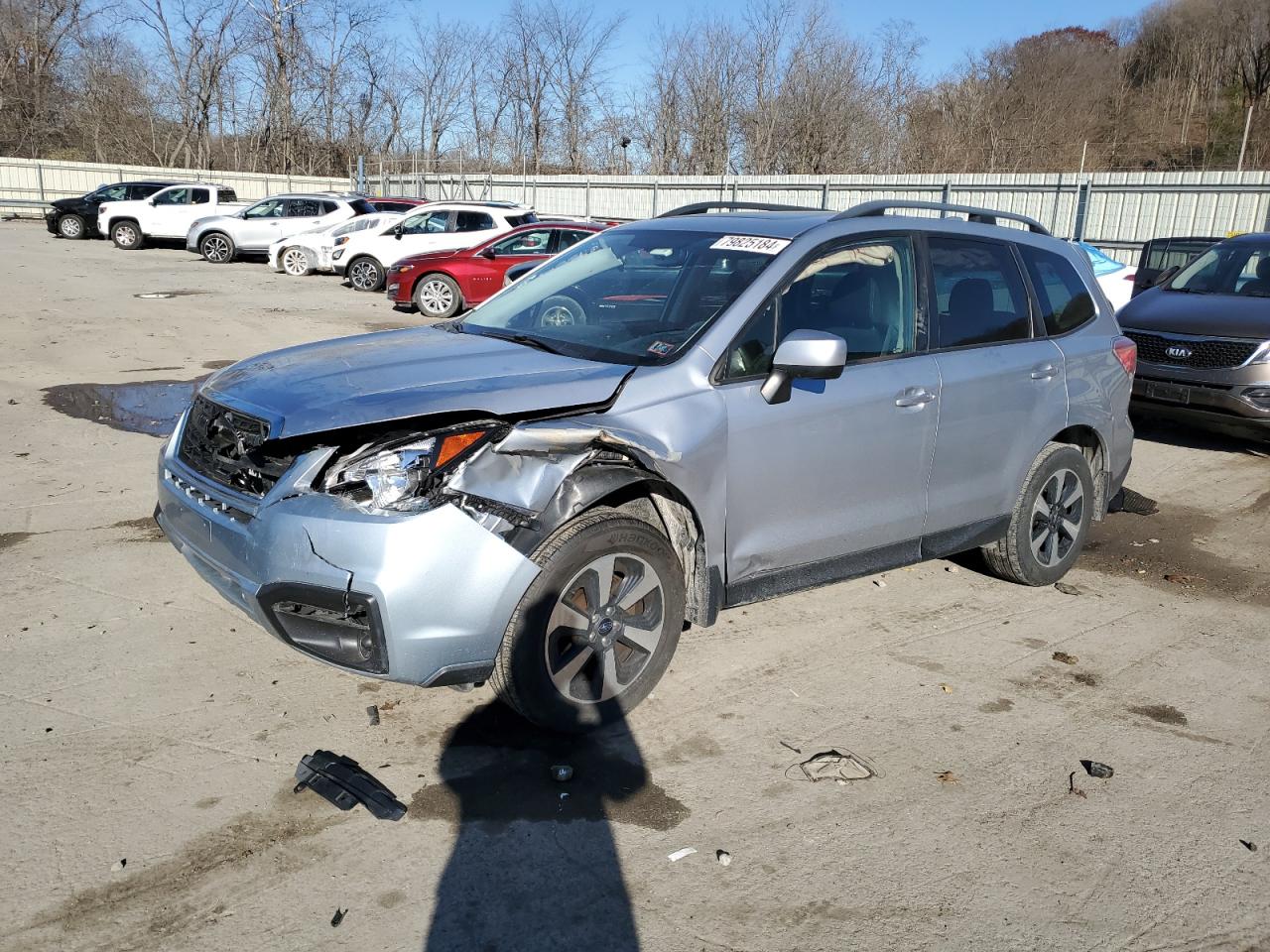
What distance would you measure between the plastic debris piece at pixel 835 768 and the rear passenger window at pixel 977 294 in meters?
1.95

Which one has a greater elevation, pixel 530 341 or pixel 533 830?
pixel 530 341

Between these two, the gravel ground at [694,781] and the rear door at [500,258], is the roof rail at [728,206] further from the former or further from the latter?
the rear door at [500,258]

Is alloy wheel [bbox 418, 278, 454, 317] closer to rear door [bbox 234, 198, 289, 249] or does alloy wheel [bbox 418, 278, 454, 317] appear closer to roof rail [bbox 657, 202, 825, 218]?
rear door [bbox 234, 198, 289, 249]

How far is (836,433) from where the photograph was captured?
416cm

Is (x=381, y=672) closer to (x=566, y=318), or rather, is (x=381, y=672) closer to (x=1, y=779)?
(x=1, y=779)

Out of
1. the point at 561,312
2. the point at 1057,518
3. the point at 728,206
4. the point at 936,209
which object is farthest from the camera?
the point at 728,206

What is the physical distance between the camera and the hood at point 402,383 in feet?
11.1

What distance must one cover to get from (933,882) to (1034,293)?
10.6 feet

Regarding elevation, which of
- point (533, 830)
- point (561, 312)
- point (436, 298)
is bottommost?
point (533, 830)

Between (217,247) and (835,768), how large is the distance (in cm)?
2437

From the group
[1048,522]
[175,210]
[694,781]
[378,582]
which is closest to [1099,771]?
[694,781]

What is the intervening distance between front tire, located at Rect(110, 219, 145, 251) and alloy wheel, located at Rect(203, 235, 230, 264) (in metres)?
3.83

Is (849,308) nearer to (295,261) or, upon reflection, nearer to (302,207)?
(295,261)

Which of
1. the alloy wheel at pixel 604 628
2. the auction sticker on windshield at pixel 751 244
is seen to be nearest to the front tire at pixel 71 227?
the auction sticker on windshield at pixel 751 244
